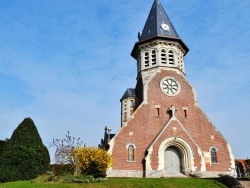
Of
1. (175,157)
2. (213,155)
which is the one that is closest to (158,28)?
(175,157)

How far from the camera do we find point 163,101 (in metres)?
33.8

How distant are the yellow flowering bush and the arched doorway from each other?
6.73m

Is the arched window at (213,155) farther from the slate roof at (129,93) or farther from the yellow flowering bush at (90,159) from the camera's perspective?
the slate roof at (129,93)

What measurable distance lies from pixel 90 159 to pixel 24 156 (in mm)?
5811

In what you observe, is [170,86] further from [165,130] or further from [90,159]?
[90,159]

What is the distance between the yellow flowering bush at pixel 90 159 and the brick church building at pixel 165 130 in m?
3.41

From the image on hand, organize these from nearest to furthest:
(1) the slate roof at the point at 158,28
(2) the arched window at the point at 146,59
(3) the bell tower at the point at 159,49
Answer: (3) the bell tower at the point at 159,49
(2) the arched window at the point at 146,59
(1) the slate roof at the point at 158,28

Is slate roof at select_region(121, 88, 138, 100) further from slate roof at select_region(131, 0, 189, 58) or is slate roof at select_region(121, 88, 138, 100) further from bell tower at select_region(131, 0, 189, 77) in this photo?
slate roof at select_region(131, 0, 189, 58)

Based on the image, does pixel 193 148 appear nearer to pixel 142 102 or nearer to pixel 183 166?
pixel 183 166

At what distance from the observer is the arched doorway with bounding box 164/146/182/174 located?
1242 inches

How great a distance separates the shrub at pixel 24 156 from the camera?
26.8 meters

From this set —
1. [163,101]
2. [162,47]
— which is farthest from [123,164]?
[162,47]

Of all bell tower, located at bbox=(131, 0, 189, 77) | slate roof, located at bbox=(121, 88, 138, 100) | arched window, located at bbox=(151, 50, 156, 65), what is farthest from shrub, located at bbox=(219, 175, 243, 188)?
slate roof, located at bbox=(121, 88, 138, 100)

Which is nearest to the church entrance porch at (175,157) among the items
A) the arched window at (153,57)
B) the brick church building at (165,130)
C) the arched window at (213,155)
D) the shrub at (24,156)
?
the brick church building at (165,130)
